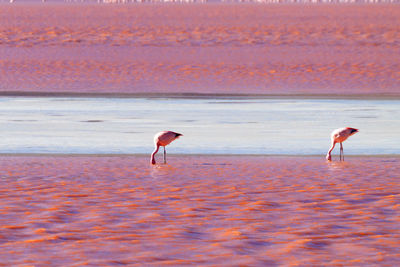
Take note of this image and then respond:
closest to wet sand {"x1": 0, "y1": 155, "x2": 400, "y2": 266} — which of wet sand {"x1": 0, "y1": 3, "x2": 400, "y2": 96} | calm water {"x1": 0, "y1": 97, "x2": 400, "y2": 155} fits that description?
calm water {"x1": 0, "y1": 97, "x2": 400, "y2": 155}

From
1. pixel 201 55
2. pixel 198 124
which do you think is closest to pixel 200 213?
pixel 198 124

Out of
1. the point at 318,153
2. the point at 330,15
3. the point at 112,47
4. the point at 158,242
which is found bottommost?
the point at 158,242

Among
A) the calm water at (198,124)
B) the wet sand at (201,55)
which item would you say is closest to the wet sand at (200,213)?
the calm water at (198,124)

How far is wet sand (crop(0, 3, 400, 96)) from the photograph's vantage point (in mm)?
22484

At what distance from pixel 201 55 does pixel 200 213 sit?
21.4 m

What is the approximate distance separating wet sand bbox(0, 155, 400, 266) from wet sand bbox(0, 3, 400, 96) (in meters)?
12.3

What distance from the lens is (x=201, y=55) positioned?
2773 cm

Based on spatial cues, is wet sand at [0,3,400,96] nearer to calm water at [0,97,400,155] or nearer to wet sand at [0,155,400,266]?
calm water at [0,97,400,155]

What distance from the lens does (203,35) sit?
108ft

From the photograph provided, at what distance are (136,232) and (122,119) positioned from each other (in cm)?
947

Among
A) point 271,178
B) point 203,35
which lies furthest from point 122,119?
point 203,35

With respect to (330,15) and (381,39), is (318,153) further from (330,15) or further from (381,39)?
(330,15)

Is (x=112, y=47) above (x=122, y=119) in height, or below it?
above

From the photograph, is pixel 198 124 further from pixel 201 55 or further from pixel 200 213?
pixel 201 55
